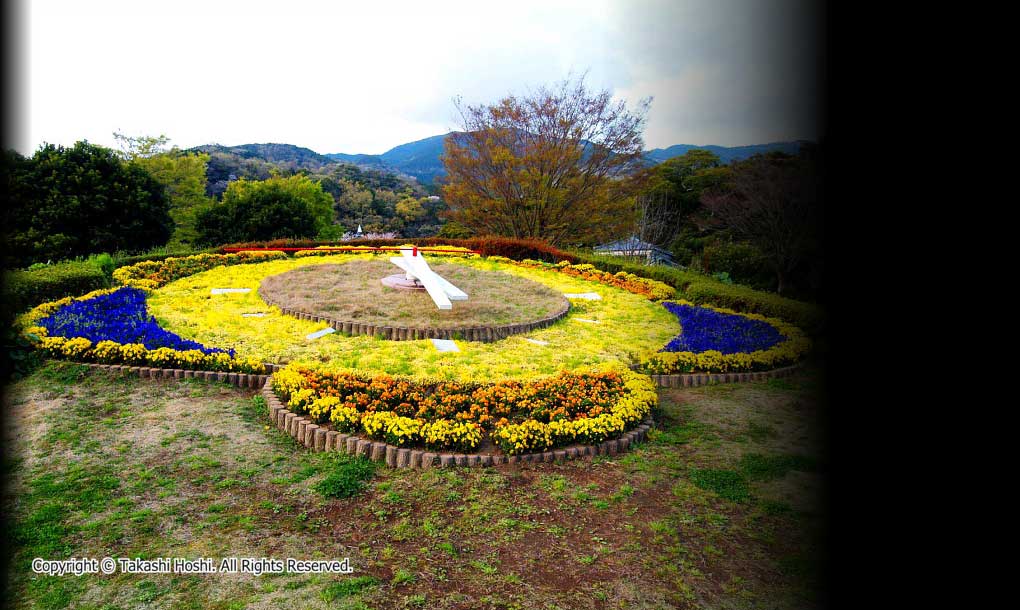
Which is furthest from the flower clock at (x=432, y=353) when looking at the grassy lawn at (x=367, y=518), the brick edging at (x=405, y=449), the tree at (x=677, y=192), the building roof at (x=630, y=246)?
the tree at (x=677, y=192)

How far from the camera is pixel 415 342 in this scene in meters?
9.36

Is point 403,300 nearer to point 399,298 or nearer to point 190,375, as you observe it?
point 399,298

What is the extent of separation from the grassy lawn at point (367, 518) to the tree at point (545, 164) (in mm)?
19698

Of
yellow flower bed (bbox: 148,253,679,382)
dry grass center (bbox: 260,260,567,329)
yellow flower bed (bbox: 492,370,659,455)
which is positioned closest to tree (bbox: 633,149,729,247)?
dry grass center (bbox: 260,260,567,329)

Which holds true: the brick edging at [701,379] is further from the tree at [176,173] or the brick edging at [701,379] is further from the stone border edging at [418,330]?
the tree at [176,173]

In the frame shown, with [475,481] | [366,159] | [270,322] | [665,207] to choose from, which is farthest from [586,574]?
[366,159]

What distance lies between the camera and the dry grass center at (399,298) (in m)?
10.4

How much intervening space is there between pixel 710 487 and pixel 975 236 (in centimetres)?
481

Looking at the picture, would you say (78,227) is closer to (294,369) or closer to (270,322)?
(270,322)

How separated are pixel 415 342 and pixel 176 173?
33951 mm

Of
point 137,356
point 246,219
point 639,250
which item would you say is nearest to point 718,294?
point 137,356

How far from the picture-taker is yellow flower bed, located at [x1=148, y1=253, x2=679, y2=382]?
8273 millimetres

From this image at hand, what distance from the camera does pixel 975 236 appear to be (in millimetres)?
649

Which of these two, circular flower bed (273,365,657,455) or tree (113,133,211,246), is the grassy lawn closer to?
circular flower bed (273,365,657,455)
